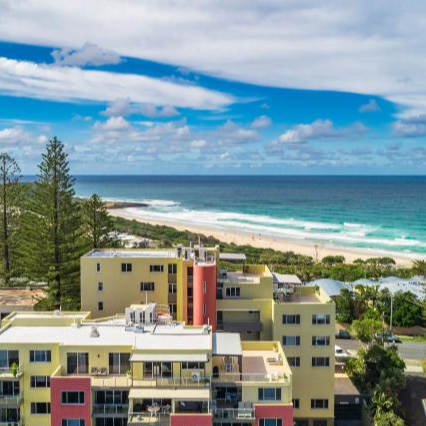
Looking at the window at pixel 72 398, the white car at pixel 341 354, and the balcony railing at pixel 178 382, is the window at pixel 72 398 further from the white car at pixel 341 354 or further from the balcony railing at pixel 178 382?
the white car at pixel 341 354

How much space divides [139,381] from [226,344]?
11.5 feet

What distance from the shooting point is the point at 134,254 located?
28094mm

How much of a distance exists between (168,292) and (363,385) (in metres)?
10.1

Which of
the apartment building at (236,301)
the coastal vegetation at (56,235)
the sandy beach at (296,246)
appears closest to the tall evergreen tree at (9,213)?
the coastal vegetation at (56,235)

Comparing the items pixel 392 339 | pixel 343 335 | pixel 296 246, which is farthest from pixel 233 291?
pixel 296 246

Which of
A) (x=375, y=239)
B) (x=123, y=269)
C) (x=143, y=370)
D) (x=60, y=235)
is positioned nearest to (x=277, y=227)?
(x=375, y=239)

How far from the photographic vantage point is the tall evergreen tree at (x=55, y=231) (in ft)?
108

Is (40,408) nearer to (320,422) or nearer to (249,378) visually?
(249,378)

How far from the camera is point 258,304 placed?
24.8 m

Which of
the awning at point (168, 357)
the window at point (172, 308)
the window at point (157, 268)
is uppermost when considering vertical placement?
the window at point (157, 268)

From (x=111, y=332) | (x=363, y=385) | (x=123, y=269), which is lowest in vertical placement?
(x=363, y=385)

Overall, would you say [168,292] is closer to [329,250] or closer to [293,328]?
[293,328]

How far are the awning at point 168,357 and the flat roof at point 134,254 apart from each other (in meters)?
7.83

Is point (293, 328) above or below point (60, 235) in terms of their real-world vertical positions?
below
